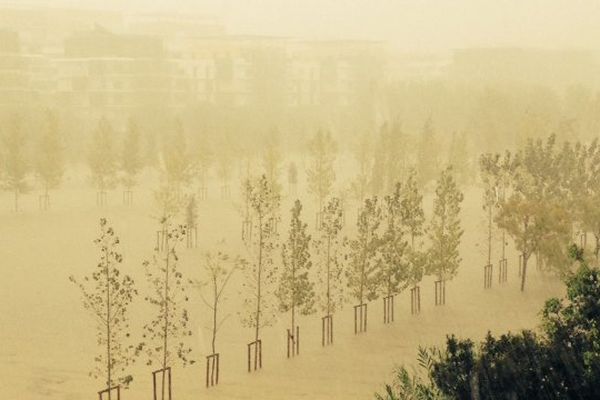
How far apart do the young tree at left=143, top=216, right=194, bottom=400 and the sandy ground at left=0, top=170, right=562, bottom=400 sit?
1.80 feet

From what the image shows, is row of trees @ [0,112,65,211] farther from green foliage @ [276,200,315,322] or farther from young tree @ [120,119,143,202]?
green foliage @ [276,200,315,322]

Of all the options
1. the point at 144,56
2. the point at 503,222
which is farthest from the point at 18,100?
the point at 503,222

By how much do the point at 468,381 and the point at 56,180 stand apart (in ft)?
172

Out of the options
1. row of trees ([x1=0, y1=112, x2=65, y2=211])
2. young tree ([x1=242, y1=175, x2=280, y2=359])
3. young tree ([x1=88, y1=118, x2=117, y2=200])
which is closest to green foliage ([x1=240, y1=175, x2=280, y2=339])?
young tree ([x1=242, y1=175, x2=280, y2=359])

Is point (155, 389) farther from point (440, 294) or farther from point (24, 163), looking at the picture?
point (24, 163)

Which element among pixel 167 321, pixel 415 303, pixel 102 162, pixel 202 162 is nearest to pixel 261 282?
pixel 415 303

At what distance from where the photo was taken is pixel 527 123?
73938mm

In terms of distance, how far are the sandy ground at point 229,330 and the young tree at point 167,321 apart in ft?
1.80

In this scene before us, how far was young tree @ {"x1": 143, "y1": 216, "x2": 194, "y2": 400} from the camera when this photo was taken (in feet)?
81.4

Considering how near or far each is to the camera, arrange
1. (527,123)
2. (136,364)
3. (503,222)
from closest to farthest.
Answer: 1. (136,364)
2. (503,222)
3. (527,123)

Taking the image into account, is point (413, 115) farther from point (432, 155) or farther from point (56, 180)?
point (56, 180)

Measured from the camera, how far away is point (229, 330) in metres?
32.9

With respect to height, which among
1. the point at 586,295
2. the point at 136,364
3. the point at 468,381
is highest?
the point at 586,295

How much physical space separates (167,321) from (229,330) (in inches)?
266
